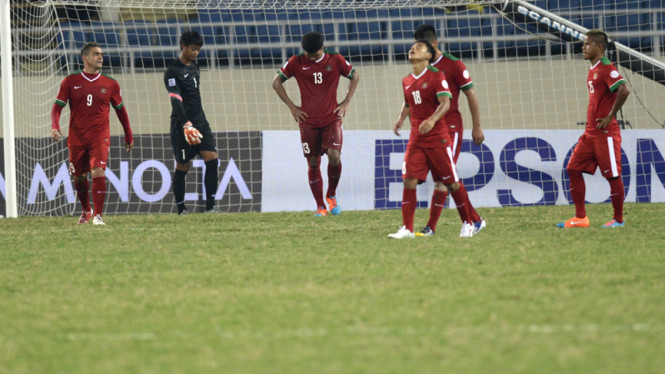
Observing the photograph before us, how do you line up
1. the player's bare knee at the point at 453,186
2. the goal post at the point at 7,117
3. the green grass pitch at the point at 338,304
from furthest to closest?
the goal post at the point at 7,117
the player's bare knee at the point at 453,186
the green grass pitch at the point at 338,304

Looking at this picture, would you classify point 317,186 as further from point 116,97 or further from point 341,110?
point 116,97

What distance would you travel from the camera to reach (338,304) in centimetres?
376

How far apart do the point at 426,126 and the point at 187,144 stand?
4024 mm

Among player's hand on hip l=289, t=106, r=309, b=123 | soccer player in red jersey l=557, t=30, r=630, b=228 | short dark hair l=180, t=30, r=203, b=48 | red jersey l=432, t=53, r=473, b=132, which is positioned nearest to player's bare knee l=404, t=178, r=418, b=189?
red jersey l=432, t=53, r=473, b=132

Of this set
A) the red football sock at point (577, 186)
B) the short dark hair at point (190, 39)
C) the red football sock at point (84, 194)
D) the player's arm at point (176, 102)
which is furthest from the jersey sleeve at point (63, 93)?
the red football sock at point (577, 186)

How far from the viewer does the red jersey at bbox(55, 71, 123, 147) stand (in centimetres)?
842

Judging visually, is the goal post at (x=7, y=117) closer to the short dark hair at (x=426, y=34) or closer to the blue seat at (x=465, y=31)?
the short dark hair at (x=426, y=34)

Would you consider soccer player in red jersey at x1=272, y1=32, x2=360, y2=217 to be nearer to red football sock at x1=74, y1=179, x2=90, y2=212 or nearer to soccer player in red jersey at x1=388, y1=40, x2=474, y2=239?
red football sock at x1=74, y1=179, x2=90, y2=212

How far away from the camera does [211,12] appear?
49.3 ft

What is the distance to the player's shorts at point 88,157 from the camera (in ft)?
27.4

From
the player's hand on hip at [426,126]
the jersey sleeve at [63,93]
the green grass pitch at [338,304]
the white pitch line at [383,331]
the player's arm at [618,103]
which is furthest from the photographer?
the jersey sleeve at [63,93]

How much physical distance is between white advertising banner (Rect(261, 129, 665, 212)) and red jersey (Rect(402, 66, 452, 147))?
4127 millimetres

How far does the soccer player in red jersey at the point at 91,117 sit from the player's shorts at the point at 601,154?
14.4 ft

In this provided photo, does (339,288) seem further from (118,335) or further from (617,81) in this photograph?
(617,81)
